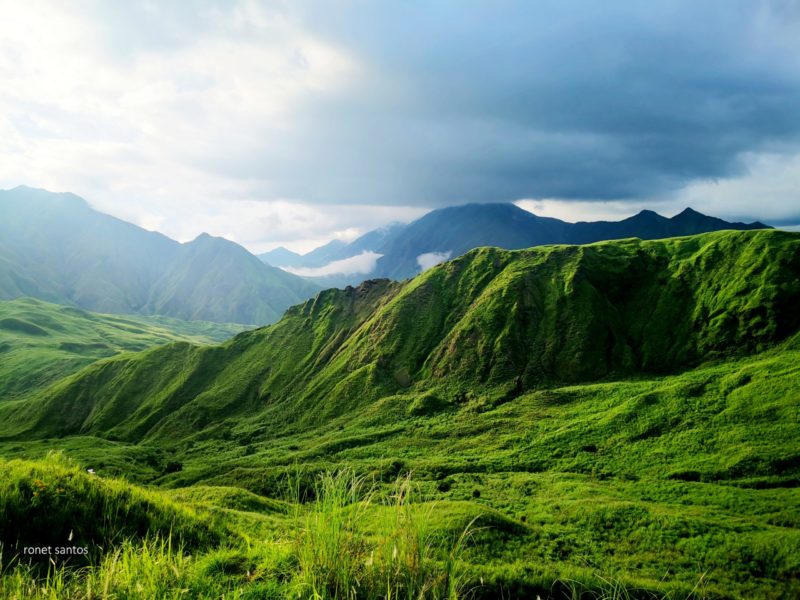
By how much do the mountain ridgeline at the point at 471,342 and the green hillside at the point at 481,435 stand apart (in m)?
0.62

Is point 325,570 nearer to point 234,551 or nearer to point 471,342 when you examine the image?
point 234,551

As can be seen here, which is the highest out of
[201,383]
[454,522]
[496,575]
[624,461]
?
[496,575]

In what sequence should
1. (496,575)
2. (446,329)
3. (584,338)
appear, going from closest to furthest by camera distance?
(496,575) < (584,338) < (446,329)

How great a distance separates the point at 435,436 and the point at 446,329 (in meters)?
41.8

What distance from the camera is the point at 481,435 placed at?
67.1 meters

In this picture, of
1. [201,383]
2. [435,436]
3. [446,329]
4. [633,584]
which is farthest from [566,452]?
[201,383]

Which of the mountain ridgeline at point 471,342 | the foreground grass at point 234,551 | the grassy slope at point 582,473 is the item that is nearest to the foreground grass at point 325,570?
the foreground grass at point 234,551

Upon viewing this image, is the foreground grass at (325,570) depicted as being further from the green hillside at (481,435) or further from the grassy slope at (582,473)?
the grassy slope at (582,473)

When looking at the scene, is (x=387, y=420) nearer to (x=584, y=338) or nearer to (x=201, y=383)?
(x=584, y=338)

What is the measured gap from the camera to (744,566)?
25.4 m

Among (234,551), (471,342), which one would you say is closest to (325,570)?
(234,551)

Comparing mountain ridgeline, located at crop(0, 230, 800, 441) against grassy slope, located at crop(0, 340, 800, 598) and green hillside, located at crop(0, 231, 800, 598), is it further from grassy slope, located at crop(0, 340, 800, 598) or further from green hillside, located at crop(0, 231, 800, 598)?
grassy slope, located at crop(0, 340, 800, 598)

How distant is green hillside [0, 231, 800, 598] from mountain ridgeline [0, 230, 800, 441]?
0.62 metres

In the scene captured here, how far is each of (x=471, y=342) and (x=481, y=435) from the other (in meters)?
33.9
